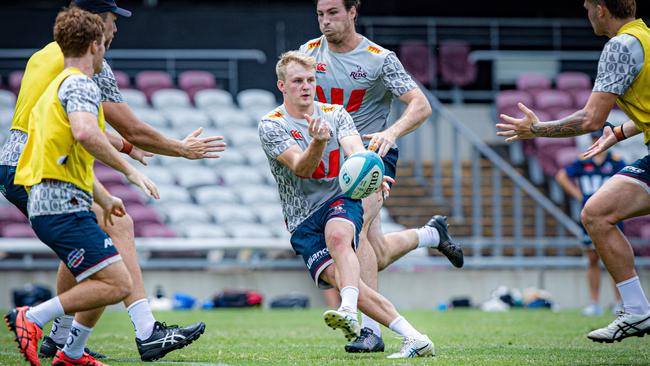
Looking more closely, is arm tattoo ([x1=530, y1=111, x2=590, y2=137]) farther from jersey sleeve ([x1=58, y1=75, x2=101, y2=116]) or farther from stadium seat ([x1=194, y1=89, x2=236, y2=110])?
stadium seat ([x1=194, y1=89, x2=236, y2=110])

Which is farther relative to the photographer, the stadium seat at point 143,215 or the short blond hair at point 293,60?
the stadium seat at point 143,215

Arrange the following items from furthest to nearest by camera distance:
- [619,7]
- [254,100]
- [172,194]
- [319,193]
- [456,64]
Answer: [456,64] < [254,100] < [172,194] < [319,193] < [619,7]

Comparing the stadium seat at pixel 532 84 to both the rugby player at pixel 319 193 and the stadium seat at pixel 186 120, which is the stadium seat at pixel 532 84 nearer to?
the stadium seat at pixel 186 120

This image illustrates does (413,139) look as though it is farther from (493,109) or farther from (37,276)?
(37,276)

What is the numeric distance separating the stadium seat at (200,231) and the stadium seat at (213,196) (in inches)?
31.5

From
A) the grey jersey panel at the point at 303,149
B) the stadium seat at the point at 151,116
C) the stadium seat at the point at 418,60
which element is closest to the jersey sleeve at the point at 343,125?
the grey jersey panel at the point at 303,149

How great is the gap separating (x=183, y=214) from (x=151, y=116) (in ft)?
8.67

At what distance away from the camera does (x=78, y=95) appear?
548cm

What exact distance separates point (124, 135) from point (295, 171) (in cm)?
137

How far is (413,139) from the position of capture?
19922 millimetres

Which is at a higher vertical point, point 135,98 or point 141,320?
point 135,98

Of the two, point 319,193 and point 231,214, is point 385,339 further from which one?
point 231,214

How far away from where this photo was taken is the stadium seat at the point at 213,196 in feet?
57.3

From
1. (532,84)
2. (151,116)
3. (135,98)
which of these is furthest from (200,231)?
(532,84)
